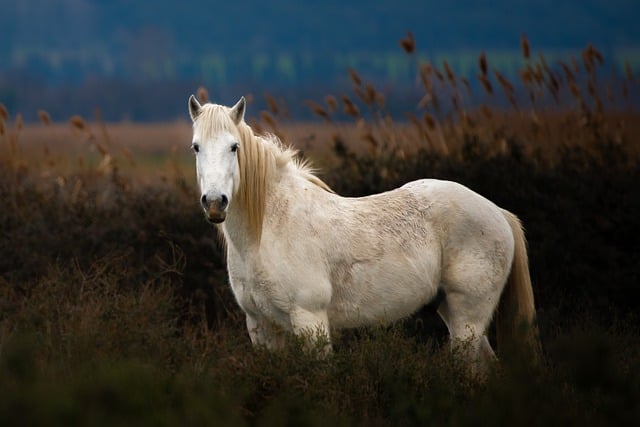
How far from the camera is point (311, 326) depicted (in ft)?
18.1

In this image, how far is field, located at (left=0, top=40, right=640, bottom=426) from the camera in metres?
4.50

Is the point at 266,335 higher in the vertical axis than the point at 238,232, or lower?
lower

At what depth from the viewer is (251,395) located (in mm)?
5129

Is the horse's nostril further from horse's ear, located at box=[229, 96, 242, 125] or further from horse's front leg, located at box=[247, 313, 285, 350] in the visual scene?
horse's front leg, located at box=[247, 313, 285, 350]

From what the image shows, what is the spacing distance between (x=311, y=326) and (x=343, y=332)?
1.94 metres

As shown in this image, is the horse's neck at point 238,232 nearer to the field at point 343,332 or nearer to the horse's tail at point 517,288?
the field at point 343,332

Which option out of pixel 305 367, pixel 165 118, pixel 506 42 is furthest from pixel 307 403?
pixel 506 42

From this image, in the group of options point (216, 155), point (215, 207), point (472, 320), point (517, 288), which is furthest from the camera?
point (517, 288)

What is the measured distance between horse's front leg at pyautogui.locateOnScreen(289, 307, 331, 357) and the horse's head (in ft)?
2.49

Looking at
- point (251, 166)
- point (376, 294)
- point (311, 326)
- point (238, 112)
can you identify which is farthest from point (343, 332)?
→ point (238, 112)

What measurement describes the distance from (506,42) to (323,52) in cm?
3817

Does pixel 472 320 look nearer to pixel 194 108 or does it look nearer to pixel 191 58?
pixel 194 108

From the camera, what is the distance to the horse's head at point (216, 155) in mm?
5195

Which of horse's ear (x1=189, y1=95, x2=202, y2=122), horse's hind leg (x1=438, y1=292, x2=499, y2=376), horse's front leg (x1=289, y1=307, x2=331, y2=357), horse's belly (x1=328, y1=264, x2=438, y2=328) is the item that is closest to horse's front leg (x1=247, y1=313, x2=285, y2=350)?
horse's front leg (x1=289, y1=307, x2=331, y2=357)
